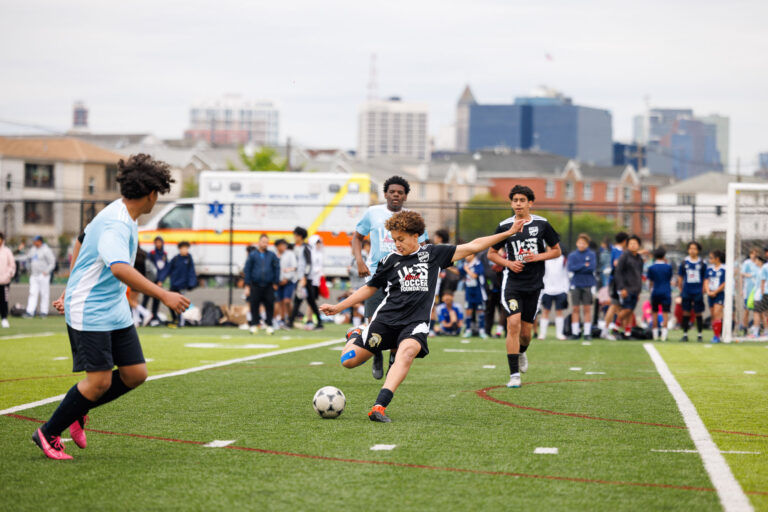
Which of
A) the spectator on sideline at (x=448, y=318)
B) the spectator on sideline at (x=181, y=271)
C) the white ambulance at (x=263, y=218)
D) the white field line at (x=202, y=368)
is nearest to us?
the white field line at (x=202, y=368)

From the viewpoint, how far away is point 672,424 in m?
7.85

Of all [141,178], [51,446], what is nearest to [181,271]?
[51,446]

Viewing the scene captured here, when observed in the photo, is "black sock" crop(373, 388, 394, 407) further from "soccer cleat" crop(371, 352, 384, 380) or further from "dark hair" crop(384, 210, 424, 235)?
"soccer cleat" crop(371, 352, 384, 380)

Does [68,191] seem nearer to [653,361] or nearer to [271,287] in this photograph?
[271,287]

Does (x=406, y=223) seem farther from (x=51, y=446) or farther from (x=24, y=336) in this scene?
(x=24, y=336)

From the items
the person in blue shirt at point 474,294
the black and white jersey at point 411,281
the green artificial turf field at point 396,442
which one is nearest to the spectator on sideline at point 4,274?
the green artificial turf field at point 396,442

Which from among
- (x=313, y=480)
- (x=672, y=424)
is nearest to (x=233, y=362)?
(x=672, y=424)

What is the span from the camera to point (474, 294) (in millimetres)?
19234

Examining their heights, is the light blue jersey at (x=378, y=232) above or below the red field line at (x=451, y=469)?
above

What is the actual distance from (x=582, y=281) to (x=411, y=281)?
11458 mm

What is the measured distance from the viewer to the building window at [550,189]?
99938 mm

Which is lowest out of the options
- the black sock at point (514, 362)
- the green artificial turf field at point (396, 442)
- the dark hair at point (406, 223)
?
the green artificial turf field at point (396, 442)

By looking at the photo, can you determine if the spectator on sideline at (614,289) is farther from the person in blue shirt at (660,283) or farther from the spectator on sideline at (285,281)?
the spectator on sideline at (285,281)

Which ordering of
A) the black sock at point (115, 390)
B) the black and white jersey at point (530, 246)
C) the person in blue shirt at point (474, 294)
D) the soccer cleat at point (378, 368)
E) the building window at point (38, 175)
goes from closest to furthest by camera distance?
the black sock at point (115, 390), the soccer cleat at point (378, 368), the black and white jersey at point (530, 246), the person in blue shirt at point (474, 294), the building window at point (38, 175)
